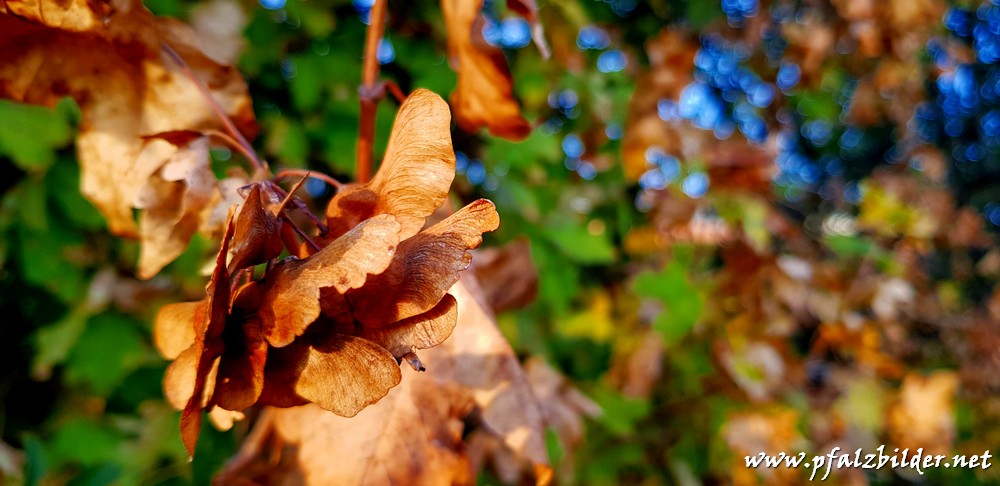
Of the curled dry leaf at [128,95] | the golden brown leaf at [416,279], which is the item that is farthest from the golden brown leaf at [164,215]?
the golden brown leaf at [416,279]

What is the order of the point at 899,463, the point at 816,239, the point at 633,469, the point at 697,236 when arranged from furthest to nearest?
the point at 816,239
the point at 899,463
the point at 697,236
the point at 633,469

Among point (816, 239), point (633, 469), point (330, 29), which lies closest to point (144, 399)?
point (330, 29)

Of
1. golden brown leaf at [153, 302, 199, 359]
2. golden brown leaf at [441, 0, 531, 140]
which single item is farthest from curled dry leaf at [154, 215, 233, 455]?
golden brown leaf at [441, 0, 531, 140]

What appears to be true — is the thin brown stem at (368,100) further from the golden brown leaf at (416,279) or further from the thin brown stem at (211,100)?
the golden brown leaf at (416,279)

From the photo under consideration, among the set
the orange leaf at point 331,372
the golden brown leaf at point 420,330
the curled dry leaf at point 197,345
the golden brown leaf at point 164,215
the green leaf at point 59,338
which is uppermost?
the golden brown leaf at point 420,330

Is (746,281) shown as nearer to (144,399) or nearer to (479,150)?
(479,150)

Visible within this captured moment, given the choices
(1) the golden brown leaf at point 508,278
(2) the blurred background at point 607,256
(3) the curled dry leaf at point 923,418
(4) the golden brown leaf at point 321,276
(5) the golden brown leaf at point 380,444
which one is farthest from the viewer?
(3) the curled dry leaf at point 923,418
